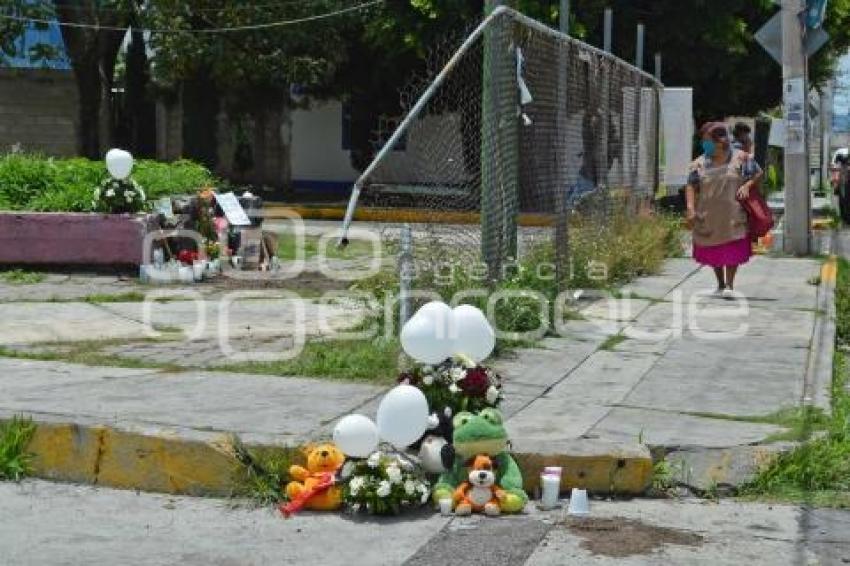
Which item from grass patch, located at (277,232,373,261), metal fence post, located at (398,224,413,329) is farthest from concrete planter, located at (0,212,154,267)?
metal fence post, located at (398,224,413,329)

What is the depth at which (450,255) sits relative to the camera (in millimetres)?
9180

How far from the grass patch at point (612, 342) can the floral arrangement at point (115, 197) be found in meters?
5.87

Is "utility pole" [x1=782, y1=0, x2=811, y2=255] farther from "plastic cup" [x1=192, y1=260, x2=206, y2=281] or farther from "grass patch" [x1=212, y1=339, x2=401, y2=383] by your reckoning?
"grass patch" [x1=212, y1=339, x2=401, y2=383]

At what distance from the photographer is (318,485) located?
5.63m

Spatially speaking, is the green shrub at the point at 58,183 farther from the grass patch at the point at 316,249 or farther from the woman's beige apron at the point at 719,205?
the woman's beige apron at the point at 719,205

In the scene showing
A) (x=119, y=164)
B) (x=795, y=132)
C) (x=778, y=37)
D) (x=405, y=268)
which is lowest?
(x=405, y=268)

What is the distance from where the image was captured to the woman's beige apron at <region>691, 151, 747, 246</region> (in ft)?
37.2

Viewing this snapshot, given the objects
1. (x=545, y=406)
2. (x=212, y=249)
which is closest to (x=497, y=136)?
(x=545, y=406)

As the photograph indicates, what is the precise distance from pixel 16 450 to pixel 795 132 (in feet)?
39.1

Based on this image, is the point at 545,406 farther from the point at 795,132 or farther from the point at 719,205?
the point at 795,132

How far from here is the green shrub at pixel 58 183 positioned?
1348cm

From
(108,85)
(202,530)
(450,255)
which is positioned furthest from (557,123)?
(108,85)

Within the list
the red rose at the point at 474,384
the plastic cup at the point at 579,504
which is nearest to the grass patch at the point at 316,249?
the red rose at the point at 474,384

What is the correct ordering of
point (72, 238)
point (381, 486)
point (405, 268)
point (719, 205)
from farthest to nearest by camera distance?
point (72, 238)
point (719, 205)
point (405, 268)
point (381, 486)
